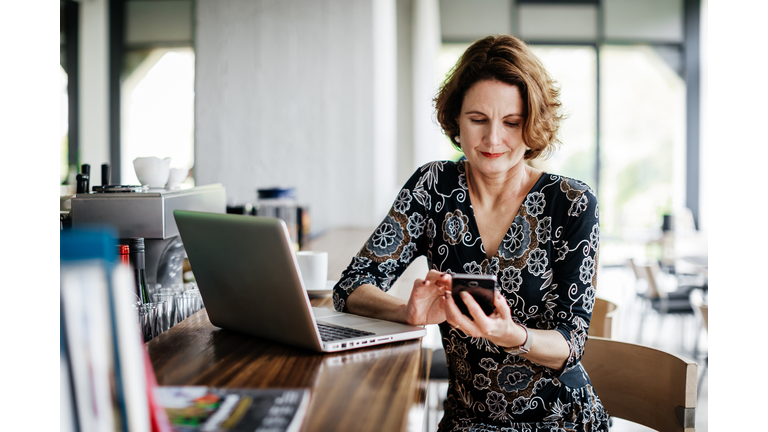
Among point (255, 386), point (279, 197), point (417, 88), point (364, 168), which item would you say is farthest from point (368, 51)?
point (255, 386)

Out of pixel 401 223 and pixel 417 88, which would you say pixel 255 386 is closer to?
pixel 401 223

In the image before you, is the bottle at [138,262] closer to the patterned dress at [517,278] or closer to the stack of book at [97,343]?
the patterned dress at [517,278]

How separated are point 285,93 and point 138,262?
8.03 feet

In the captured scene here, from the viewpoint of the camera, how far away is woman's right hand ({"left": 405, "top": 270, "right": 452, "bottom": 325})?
3.49 feet

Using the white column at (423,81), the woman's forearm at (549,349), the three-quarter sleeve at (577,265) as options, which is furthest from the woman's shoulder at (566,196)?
the white column at (423,81)

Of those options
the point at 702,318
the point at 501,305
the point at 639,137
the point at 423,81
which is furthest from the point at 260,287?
the point at 639,137

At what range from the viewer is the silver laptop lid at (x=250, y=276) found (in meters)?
0.89

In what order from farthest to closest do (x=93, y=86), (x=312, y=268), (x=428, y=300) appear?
(x=93, y=86)
(x=312, y=268)
(x=428, y=300)

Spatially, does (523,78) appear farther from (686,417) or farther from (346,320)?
(686,417)

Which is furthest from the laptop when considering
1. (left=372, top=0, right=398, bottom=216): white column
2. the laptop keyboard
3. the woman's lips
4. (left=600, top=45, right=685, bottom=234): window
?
(left=600, top=45, right=685, bottom=234): window

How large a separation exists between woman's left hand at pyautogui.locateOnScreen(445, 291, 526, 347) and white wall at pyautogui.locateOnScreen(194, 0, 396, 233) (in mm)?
2585

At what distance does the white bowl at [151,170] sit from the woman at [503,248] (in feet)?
2.25

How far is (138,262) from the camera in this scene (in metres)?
1.19

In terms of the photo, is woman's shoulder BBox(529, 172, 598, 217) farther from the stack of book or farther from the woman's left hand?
the stack of book
